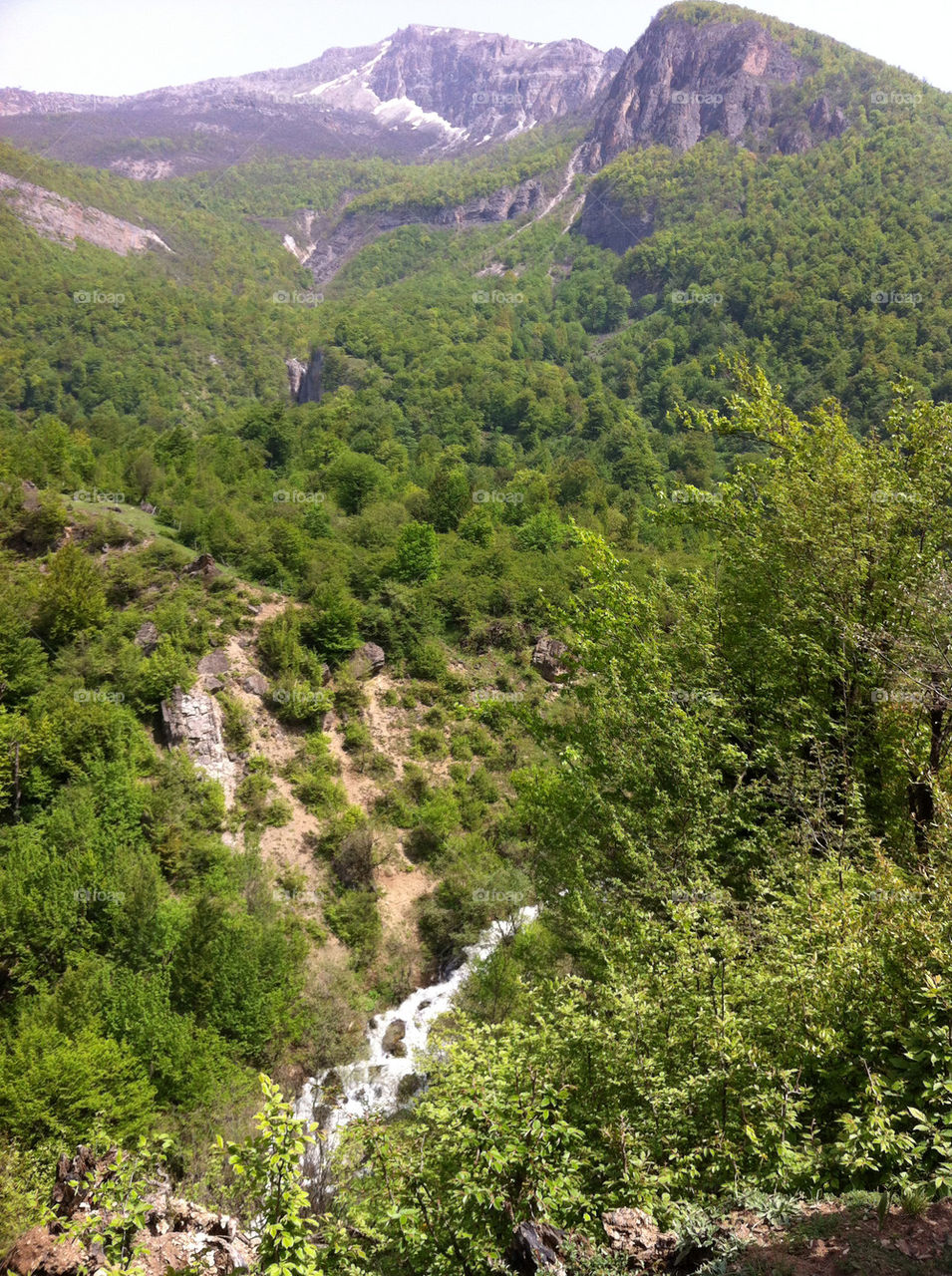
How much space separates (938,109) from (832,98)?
2121 centimetres

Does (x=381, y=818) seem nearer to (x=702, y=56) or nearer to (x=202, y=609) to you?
(x=202, y=609)

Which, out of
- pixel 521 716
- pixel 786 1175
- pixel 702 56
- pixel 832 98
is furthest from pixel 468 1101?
pixel 702 56

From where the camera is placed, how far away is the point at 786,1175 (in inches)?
218

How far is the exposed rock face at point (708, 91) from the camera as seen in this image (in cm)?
12238
